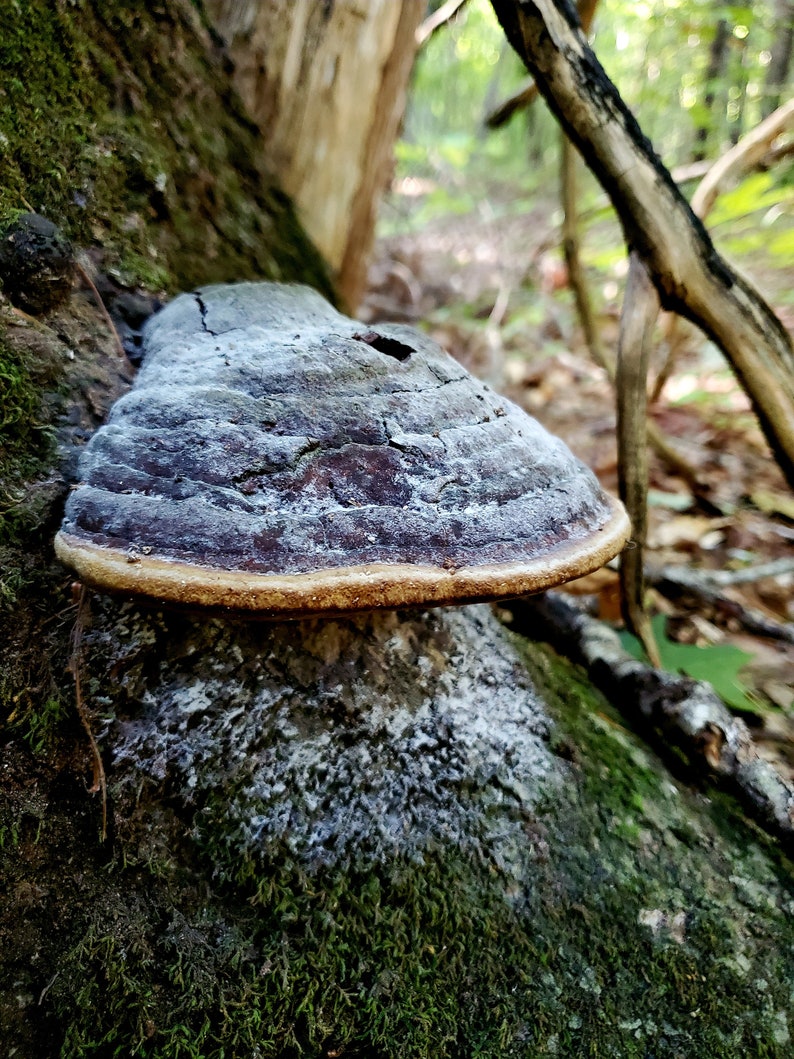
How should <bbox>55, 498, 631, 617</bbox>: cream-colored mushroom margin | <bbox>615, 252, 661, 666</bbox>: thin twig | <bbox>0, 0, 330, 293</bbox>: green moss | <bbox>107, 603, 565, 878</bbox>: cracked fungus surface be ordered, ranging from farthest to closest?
<bbox>615, 252, 661, 666</bbox>: thin twig → <bbox>0, 0, 330, 293</bbox>: green moss → <bbox>107, 603, 565, 878</bbox>: cracked fungus surface → <bbox>55, 498, 631, 617</bbox>: cream-colored mushroom margin

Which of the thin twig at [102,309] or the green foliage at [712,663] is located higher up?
the thin twig at [102,309]

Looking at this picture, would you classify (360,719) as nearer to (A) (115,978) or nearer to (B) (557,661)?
(A) (115,978)

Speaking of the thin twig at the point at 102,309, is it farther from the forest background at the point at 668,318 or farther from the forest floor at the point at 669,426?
the forest floor at the point at 669,426

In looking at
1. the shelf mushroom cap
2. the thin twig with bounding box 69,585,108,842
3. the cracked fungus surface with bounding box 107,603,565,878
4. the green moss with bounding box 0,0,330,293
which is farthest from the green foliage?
the green moss with bounding box 0,0,330,293

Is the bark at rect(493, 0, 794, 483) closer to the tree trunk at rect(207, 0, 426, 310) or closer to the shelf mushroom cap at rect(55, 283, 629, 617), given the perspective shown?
the shelf mushroom cap at rect(55, 283, 629, 617)

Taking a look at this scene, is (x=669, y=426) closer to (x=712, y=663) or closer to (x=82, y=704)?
(x=712, y=663)

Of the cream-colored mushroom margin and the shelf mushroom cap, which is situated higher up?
the shelf mushroom cap

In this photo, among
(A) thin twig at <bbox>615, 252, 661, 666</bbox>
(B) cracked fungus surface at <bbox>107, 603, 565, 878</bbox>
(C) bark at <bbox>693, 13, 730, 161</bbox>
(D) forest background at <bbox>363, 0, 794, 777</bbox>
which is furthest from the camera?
(C) bark at <bbox>693, 13, 730, 161</bbox>

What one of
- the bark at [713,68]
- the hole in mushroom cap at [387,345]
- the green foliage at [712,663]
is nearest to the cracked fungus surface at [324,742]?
the hole in mushroom cap at [387,345]
